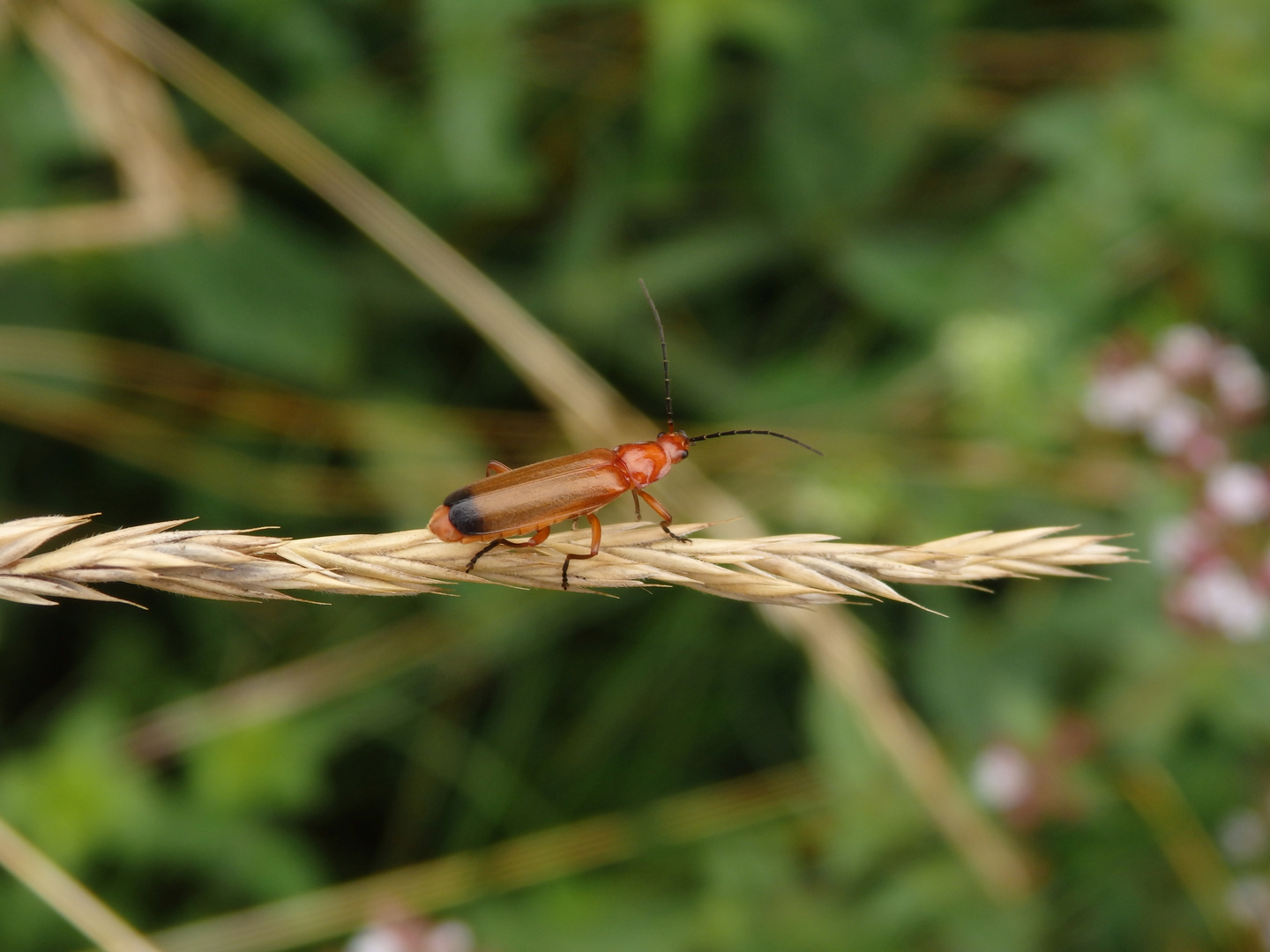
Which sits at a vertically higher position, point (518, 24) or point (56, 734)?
point (518, 24)

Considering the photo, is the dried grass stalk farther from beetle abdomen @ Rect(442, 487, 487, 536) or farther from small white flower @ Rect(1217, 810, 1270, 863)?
small white flower @ Rect(1217, 810, 1270, 863)

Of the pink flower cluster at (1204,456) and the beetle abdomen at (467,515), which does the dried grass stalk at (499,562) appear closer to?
the beetle abdomen at (467,515)

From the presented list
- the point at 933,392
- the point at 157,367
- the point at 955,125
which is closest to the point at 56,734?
the point at 157,367

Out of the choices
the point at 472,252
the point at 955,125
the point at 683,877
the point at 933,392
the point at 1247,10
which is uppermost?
the point at 472,252

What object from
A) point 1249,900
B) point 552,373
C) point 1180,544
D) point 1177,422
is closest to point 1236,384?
point 1177,422

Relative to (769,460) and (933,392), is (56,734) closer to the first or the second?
(769,460)

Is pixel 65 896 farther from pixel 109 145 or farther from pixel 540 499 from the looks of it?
pixel 109 145

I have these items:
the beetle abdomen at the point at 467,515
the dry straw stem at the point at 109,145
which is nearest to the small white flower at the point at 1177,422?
the beetle abdomen at the point at 467,515
